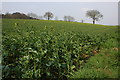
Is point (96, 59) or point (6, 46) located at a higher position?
point (6, 46)

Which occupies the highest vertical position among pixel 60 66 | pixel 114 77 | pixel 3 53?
pixel 3 53

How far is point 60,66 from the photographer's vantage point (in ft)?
12.6

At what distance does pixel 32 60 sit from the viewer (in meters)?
3.71

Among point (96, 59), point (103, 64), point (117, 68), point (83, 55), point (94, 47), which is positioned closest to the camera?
point (117, 68)

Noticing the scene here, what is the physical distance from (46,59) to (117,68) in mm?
2274

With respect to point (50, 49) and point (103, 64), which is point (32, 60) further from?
point (103, 64)

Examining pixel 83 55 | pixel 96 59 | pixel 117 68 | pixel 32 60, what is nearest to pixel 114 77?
pixel 117 68

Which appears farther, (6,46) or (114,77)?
(6,46)

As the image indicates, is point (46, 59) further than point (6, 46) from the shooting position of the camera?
No

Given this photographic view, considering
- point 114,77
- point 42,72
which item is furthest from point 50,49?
point 114,77

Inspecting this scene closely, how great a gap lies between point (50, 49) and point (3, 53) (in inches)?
56.0

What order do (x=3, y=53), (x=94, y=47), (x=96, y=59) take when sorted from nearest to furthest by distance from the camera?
1. (x=3, y=53)
2. (x=96, y=59)
3. (x=94, y=47)

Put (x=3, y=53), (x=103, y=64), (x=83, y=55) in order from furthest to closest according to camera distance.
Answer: (x=83, y=55) → (x=103, y=64) → (x=3, y=53)

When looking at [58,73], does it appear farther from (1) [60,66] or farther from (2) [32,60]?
(2) [32,60]
